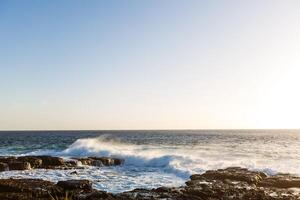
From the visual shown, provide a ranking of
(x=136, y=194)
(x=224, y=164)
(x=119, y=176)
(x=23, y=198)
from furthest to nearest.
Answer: (x=224, y=164) → (x=119, y=176) → (x=136, y=194) → (x=23, y=198)

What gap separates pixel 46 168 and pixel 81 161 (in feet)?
16.2

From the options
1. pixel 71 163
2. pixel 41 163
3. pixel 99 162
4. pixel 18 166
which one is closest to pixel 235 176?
pixel 99 162

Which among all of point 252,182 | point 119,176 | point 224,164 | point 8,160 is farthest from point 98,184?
point 224,164

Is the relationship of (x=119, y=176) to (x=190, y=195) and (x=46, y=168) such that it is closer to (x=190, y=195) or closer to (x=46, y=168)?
(x=46, y=168)

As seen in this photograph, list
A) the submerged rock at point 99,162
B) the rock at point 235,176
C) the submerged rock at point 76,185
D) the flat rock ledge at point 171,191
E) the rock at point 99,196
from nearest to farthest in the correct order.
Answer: the rock at point 99,196 < the flat rock ledge at point 171,191 < the submerged rock at point 76,185 < the rock at point 235,176 < the submerged rock at point 99,162

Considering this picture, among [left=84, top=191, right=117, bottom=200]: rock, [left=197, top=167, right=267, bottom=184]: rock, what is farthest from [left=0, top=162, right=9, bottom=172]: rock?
[left=197, top=167, right=267, bottom=184]: rock

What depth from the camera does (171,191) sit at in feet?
73.8

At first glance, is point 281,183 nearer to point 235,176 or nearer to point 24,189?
point 235,176

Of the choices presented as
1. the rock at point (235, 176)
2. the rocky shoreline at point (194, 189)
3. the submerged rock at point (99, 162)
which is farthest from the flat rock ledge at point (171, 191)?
the submerged rock at point (99, 162)

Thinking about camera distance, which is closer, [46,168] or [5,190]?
[5,190]

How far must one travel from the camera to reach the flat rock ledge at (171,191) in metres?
20.9

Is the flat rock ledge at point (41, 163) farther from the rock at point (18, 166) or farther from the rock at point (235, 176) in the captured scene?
the rock at point (235, 176)

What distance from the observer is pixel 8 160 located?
36.5 m

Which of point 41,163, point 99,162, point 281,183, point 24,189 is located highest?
point 41,163
